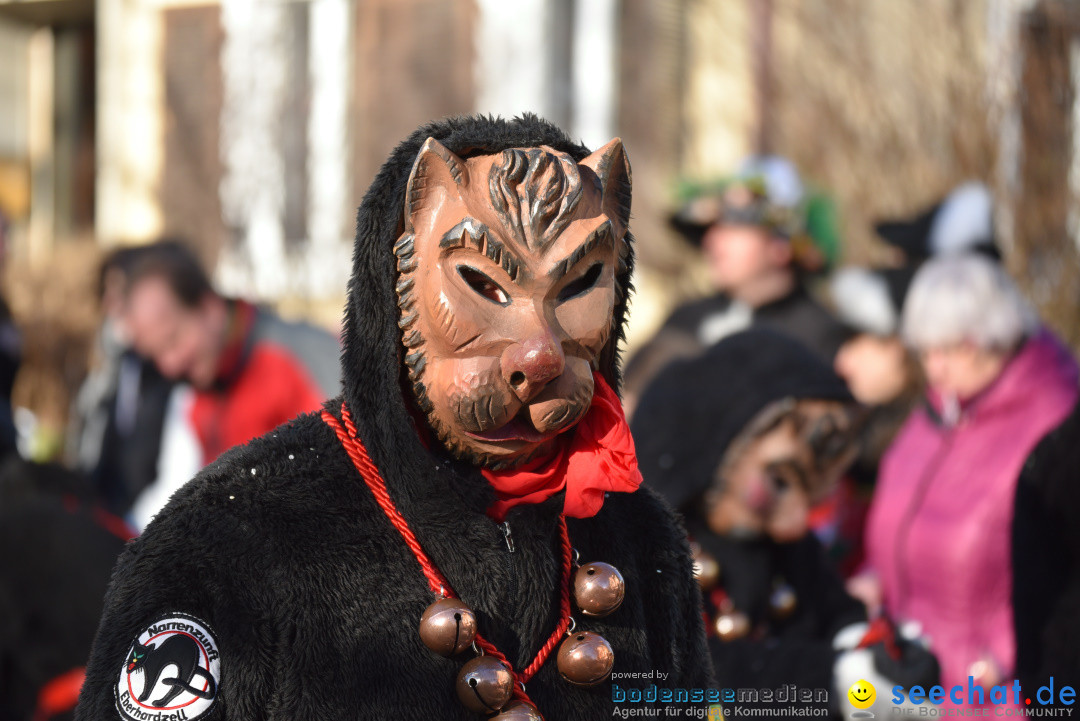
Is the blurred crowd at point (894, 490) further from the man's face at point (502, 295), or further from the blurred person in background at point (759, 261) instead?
the man's face at point (502, 295)

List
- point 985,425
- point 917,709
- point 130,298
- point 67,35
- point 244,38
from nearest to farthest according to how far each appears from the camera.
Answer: point 917,709
point 985,425
point 130,298
point 244,38
point 67,35

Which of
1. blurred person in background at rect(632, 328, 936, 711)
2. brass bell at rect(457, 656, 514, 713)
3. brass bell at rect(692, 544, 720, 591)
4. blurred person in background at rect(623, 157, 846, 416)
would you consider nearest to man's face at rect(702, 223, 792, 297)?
blurred person in background at rect(623, 157, 846, 416)

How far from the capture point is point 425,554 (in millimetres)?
1632

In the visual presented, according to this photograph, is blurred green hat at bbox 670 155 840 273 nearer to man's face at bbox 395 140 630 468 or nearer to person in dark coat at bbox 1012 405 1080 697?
person in dark coat at bbox 1012 405 1080 697

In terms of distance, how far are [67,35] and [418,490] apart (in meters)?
13.4

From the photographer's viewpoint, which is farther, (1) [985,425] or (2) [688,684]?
(1) [985,425]

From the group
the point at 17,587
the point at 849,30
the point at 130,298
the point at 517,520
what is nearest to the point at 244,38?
the point at 849,30

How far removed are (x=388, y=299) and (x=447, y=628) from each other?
44 cm

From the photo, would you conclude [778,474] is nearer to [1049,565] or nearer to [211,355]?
[1049,565]

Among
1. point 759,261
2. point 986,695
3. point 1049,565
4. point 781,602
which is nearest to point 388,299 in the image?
point 781,602

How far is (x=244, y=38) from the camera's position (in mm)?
10633

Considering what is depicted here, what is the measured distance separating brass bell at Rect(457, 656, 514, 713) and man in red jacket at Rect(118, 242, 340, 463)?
3252mm

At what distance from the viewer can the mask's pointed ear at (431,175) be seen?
1602mm

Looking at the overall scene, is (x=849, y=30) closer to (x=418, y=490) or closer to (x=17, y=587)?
(x=17, y=587)
